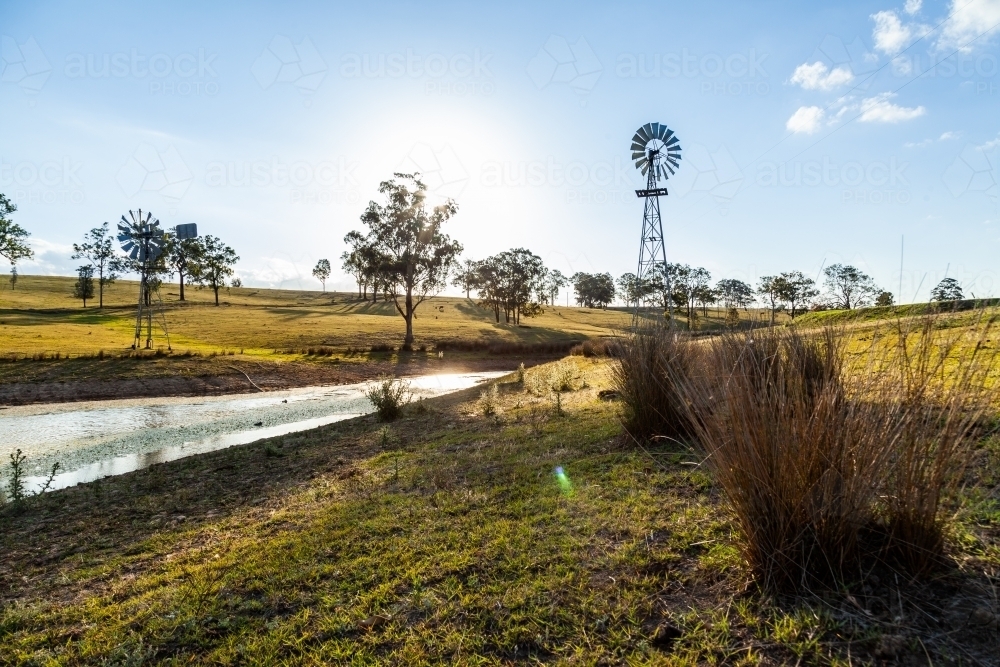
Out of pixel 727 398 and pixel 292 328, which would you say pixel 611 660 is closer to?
pixel 727 398

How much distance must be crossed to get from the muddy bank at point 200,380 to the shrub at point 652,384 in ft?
70.1

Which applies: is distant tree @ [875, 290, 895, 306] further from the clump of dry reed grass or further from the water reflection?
the water reflection

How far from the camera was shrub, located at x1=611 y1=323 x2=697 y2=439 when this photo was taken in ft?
21.0

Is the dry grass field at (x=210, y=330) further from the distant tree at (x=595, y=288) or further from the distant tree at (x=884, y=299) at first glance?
the distant tree at (x=595, y=288)

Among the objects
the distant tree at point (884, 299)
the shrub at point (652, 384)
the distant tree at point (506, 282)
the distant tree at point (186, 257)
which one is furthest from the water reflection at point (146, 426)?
the distant tree at point (186, 257)

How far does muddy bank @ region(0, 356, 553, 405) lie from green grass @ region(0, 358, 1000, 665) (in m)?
16.8

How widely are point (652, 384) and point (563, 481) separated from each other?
1.88 metres

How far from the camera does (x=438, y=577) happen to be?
3744 mm

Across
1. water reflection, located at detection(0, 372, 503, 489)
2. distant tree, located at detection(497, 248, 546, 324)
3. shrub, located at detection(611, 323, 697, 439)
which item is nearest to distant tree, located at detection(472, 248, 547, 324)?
distant tree, located at detection(497, 248, 546, 324)

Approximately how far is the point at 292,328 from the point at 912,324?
4927 cm

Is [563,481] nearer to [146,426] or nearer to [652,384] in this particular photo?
[652,384]

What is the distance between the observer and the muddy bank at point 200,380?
20125 mm

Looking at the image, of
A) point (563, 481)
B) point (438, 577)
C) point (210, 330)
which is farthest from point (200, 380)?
point (210, 330)

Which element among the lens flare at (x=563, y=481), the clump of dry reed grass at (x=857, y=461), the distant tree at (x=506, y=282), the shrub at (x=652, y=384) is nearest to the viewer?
the clump of dry reed grass at (x=857, y=461)
